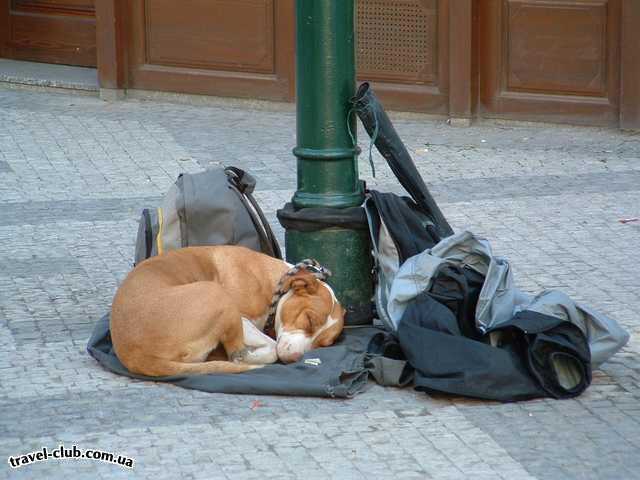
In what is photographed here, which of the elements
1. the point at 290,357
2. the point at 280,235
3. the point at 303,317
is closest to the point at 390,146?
the point at 303,317

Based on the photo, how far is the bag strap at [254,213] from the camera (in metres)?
6.20

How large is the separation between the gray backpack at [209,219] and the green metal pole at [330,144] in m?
0.20

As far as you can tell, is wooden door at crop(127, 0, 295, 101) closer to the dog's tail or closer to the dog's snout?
the dog's snout

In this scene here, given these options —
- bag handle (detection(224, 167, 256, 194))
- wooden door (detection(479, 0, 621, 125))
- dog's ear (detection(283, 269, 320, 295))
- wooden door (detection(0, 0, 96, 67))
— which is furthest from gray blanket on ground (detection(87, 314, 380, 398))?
wooden door (detection(0, 0, 96, 67))

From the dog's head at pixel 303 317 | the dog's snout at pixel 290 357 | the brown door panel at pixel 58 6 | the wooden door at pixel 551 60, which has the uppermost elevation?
the brown door panel at pixel 58 6

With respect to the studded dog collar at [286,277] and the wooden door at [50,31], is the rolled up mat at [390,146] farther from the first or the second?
the wooden door at [50,31]

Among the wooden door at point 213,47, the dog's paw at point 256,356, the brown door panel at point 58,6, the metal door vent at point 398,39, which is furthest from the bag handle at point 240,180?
the brown door panel at point 58,6

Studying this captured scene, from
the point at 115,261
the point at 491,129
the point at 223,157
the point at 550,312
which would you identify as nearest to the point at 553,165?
the point at 491,129

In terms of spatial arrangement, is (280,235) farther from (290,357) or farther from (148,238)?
Answer: (290,357)

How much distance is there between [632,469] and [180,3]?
304 inches

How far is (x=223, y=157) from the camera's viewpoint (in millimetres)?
9625

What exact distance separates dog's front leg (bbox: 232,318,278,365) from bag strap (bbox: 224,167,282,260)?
71 centimetres

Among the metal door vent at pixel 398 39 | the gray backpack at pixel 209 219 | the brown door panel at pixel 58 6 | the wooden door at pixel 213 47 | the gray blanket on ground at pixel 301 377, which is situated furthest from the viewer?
the brown door panel at pixel 58 6

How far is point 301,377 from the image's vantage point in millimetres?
5340
